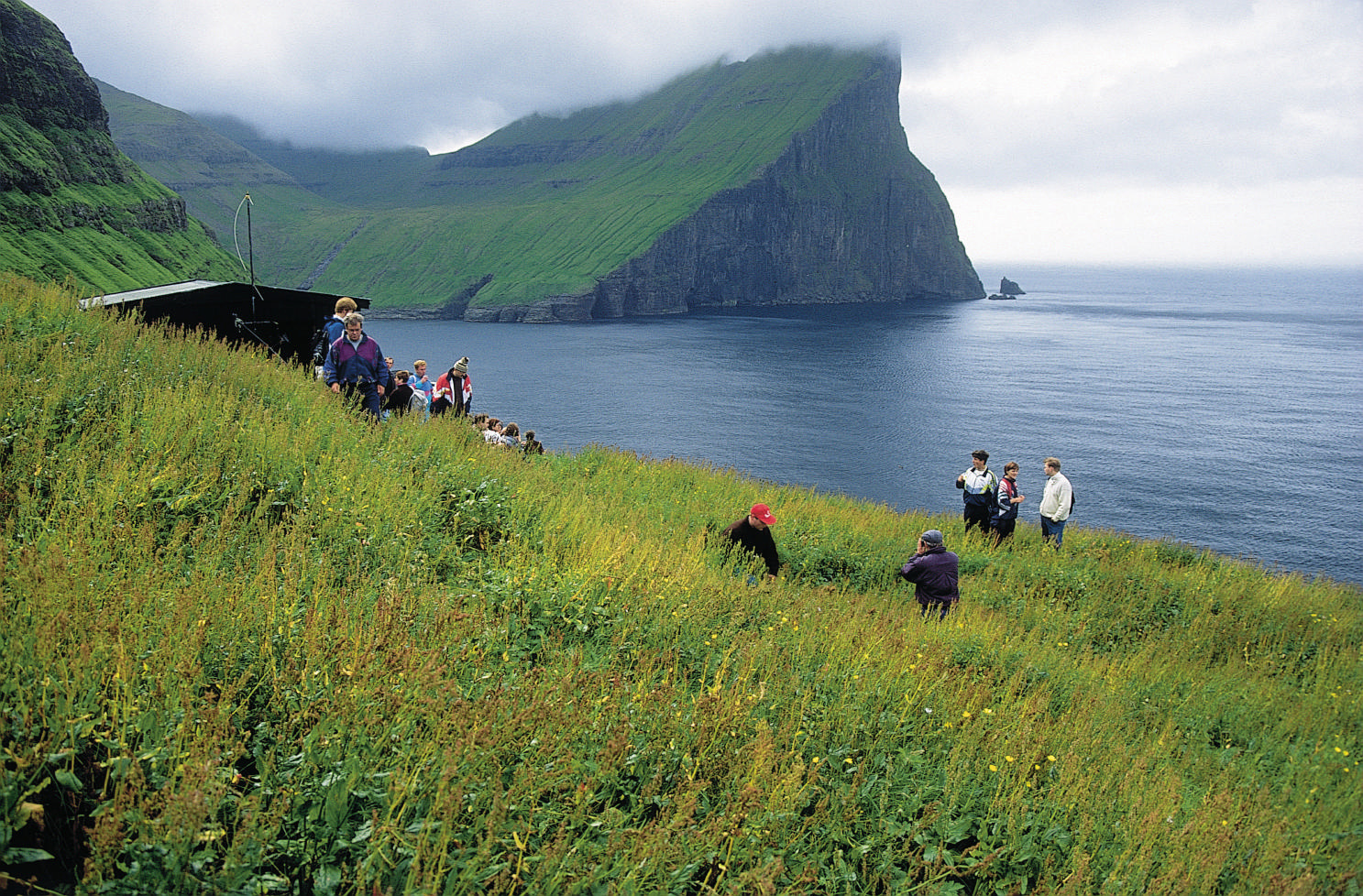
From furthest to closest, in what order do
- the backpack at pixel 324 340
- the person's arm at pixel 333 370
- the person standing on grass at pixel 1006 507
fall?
the person standing on grass at pixel 1006 507 → the backpack at pixel 324 340 → the person's arm at pixel 333 370

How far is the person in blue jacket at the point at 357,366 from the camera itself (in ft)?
33.9

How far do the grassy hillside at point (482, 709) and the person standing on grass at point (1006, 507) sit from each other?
6.22 meters

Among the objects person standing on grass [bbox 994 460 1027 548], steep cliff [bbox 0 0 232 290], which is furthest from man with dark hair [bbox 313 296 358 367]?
steep cliff [bbox 0 0 232 290]

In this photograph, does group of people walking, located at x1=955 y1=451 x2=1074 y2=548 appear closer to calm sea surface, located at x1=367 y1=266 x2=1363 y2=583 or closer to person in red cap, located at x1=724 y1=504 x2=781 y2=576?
person in red cap, located at x1=724 y1=504 x2=781 y2=576

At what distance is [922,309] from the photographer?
192250 millimetres

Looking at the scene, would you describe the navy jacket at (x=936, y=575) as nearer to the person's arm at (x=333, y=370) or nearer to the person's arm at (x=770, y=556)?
the person's arm at (x=770, y=556)

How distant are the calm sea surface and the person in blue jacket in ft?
71.5

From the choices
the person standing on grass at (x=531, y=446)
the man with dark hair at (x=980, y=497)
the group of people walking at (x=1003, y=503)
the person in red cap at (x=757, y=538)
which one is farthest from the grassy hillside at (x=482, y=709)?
the man with dark hair at (x=980, y=497)

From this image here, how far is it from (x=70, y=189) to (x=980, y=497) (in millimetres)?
104558

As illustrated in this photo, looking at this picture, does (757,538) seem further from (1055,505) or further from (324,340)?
(324,340)

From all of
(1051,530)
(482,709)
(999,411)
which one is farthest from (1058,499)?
(999,411)

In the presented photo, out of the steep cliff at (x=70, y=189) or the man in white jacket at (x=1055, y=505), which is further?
the steep cliff at (x=70, y=189)

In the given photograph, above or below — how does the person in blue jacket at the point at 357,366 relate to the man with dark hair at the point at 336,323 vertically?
below

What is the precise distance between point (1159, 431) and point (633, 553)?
207 ft
